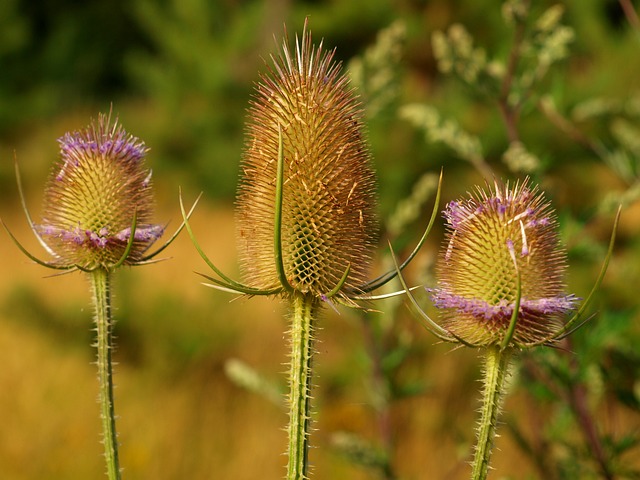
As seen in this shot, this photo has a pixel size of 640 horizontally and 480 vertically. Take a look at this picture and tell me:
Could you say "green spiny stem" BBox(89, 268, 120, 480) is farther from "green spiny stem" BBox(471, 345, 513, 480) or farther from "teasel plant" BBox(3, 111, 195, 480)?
"green spiny stem" BBox(471, 345, 513, 480)

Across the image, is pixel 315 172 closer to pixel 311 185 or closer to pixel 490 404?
pixel 311 185

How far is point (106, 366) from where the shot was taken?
5.36 ft

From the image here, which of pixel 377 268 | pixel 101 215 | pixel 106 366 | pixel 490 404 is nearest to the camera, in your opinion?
pixel 490 404

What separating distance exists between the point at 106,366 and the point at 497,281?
28.1 inches

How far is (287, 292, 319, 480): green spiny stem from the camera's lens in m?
1.47

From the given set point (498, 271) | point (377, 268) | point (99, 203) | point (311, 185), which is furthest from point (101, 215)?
point (377, 268)

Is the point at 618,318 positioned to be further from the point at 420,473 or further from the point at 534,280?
the point at 420,473

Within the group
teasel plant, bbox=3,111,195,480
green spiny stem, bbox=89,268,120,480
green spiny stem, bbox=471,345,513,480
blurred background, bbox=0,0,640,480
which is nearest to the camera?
green spiny stem, bbox=471,345,513,480

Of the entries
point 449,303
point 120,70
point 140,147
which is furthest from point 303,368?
point 120,70

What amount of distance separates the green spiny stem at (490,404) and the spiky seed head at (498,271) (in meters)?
0.03

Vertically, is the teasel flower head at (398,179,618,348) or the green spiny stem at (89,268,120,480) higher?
the teasel flower head at (398,179,618,348)

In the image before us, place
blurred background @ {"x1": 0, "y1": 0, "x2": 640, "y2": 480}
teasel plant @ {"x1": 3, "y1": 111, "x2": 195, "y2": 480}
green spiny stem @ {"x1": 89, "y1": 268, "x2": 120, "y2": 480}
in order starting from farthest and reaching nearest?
blurred background @ {"x1": 0, "y1": 0, "x2": 640, "y2": 480} → teasel plant @ {"x1": 3, "y1": 111, "x2": 195, "y2": 480} → green spiny stem @ {"x1": 89, "y1": 268, "x2": 120, "y2": 480}

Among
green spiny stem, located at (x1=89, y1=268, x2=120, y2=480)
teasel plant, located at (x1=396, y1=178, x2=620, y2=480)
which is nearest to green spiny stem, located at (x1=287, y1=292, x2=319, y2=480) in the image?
teasel plant, located at (x1=396, y1=178, x2=620, y2=480)

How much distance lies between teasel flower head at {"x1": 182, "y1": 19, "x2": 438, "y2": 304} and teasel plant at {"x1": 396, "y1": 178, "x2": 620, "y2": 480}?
0.41 ft
